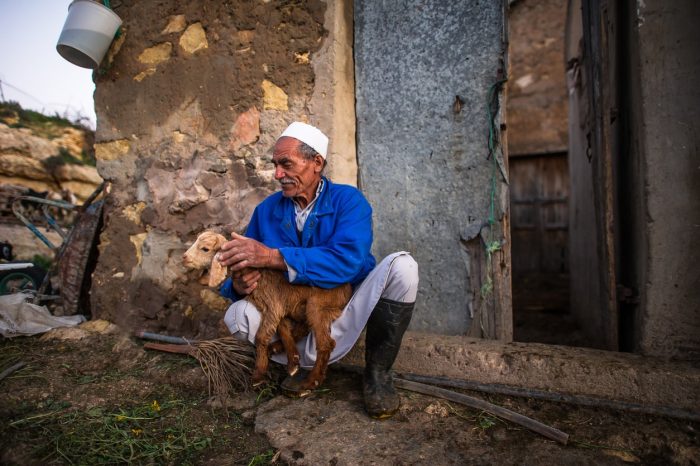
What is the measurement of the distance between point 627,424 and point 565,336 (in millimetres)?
2004

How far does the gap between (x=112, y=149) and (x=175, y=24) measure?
3.46 feet

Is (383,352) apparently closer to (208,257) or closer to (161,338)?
(208,257)

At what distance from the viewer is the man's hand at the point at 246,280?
75.5 inches

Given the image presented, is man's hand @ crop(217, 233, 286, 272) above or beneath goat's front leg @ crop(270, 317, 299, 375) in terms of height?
above

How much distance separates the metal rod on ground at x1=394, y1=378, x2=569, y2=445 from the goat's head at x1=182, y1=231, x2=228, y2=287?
1.09m

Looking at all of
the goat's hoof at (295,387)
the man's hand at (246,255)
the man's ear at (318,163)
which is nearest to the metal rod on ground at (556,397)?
the goat's hoof at (295,387)

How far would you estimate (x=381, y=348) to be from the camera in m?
1.95

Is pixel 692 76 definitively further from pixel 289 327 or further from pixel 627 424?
pixel 289 327

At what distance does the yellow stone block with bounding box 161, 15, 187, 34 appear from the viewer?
2846 mm

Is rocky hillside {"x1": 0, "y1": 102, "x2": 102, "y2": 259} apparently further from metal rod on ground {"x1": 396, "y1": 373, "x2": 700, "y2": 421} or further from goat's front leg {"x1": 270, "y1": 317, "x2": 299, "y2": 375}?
metal rod on ground {"x1": 396, "y1": 373, "x2": 700, "y2": 421}

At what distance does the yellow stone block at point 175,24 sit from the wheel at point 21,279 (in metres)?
2.83

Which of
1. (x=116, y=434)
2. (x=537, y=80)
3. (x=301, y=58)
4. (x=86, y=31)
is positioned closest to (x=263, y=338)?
(x=116, y=434)

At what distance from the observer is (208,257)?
6.18 ft

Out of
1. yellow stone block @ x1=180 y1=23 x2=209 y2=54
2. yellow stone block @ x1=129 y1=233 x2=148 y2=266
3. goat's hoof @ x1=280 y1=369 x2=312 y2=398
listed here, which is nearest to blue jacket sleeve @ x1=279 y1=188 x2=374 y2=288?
goat's hoof @ x1=280 y1=369 x2=312 y2=398
